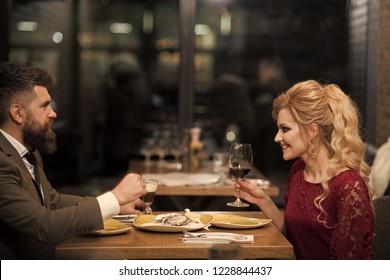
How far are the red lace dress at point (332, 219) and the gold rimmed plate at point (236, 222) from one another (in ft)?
0.48

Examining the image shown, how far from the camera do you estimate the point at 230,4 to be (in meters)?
6.86

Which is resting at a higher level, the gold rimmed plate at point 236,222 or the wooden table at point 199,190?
the gold rimmed plate at point 236,222

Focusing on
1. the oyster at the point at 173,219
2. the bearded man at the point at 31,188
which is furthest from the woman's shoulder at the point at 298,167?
the bearded man at the point at 31,188

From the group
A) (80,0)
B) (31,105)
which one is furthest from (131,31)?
(31,105)

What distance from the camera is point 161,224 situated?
271 cm

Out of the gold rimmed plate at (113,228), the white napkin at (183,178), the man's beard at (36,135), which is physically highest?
the man's beard at (36,135)

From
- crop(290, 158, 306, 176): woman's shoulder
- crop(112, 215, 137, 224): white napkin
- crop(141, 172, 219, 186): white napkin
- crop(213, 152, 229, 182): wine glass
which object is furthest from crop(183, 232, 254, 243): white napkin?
crop(213, 152, 229, 182): wine glass

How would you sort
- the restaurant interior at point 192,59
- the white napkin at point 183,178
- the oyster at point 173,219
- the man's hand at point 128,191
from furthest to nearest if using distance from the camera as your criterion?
the restaurant interior at point 192,59, the white napkin at point 183,178, the oyster at point 173,219, the man's hand at point 128,191

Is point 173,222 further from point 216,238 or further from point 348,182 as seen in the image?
point 348,182

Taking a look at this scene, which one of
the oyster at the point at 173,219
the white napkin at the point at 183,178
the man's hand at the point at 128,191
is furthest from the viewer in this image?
the white napkin at the point at 183,178

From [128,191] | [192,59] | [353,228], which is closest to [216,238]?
[128,191]

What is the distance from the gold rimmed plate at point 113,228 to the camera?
2.63 m

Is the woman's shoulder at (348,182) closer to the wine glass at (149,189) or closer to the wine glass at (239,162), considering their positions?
the wine glass at (239,162)
